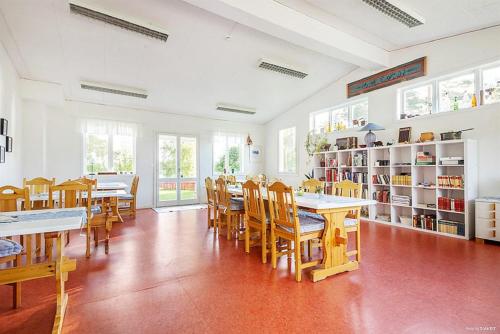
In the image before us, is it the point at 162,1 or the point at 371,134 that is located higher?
the point at 162,1

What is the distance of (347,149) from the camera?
19.6ft

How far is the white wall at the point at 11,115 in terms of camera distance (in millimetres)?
4055

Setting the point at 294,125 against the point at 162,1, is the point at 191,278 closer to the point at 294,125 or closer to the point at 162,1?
the point at 162,1

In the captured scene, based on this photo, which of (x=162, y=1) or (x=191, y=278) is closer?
(x=191, y=278)

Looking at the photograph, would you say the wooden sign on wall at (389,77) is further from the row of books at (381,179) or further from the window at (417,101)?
the row of books at (381,179)

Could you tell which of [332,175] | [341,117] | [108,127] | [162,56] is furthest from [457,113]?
[108,127]

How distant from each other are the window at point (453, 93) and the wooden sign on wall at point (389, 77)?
27cm

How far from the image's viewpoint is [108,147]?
6.84 m

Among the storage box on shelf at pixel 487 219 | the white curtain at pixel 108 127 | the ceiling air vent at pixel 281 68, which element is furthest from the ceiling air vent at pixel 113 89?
the storage box on shelf at pixel 487 219

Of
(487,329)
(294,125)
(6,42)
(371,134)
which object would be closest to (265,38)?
(371,134)

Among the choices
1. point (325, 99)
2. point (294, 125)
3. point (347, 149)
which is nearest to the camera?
point (347, 149)

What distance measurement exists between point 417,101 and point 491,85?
1.13 metres

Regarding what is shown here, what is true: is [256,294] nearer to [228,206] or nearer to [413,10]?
[228,206]

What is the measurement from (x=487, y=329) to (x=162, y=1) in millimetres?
4855
